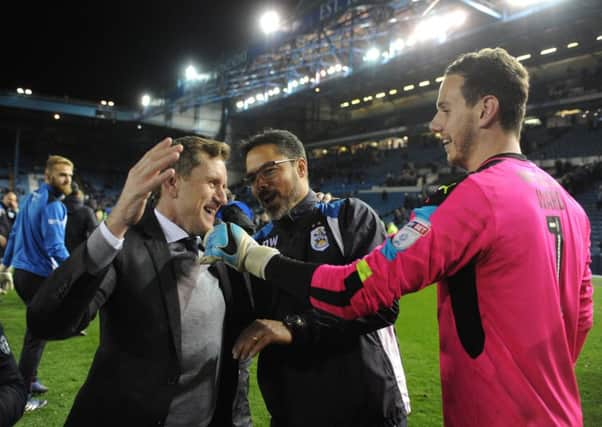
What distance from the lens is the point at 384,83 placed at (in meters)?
29.5

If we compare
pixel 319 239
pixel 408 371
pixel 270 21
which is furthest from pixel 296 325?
pixel 270 21

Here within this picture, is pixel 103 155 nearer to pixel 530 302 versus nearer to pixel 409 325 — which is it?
pixel 409 325

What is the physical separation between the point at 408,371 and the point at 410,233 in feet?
13.7

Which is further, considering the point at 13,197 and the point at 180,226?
the point at 13,197

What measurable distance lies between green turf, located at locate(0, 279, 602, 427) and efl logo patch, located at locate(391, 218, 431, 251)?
3.03 metres

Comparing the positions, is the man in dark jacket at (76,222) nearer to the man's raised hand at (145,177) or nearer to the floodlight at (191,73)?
the man's raised hand at (145,177)

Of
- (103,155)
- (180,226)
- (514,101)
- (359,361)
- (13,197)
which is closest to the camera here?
(514,101)

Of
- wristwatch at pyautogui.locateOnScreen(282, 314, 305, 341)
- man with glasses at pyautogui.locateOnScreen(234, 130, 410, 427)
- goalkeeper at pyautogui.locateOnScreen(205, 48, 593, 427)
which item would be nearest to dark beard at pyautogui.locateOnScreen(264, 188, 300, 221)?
man with glasses at pyautogui.locateOnScreen(234, 130, 410, 427)

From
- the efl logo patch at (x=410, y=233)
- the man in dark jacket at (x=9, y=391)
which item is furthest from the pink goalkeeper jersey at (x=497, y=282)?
the man in dark jacket at (x=9, y=391)

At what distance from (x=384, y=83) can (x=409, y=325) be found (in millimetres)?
24808

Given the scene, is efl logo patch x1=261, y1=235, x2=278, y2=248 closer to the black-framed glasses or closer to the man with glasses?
the man with glasses

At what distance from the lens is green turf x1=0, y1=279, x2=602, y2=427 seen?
3.97 metres

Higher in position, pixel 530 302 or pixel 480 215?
pixel 480 215

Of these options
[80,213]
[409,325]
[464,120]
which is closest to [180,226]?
[464,120]
